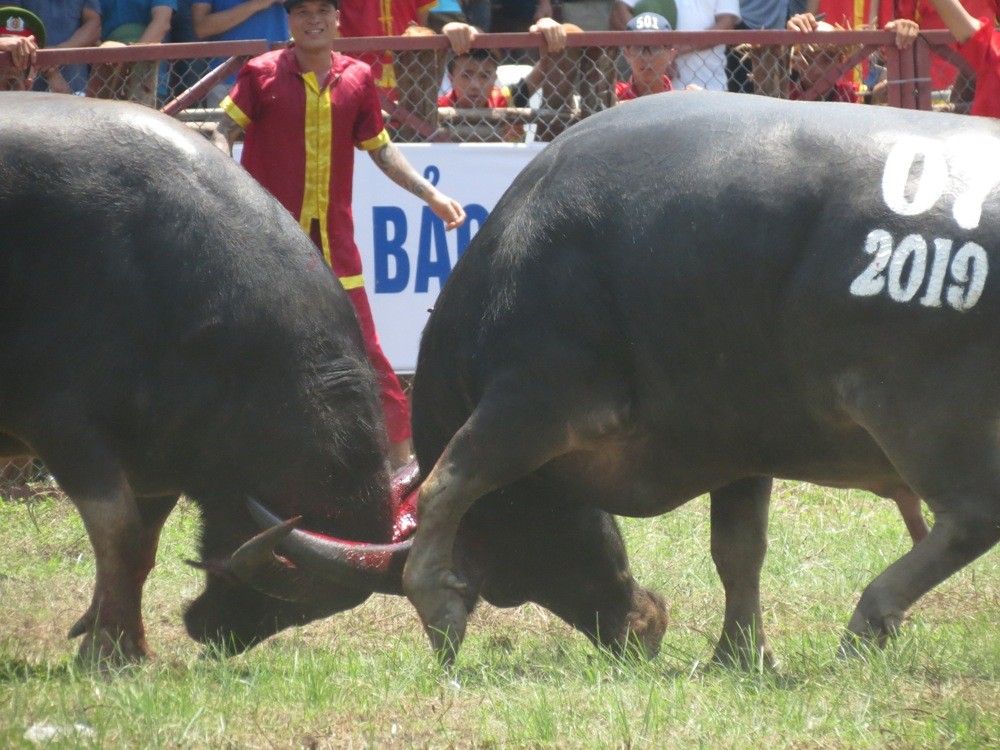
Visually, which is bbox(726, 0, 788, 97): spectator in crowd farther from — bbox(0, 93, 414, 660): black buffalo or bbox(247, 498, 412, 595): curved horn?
bbox(247, 498, 412, 595): curved horn

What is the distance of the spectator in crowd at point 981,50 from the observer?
597 centimetres

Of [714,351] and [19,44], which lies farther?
[19,44]

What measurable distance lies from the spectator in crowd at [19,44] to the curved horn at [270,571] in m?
3.27

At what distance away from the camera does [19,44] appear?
22.9 ft

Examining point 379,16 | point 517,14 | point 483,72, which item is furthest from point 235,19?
point 517,14

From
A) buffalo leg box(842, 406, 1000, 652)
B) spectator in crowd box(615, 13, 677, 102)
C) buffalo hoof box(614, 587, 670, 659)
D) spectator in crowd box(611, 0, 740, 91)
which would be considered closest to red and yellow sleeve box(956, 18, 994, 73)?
spectator in crowd box(615, 13, 677, 102)

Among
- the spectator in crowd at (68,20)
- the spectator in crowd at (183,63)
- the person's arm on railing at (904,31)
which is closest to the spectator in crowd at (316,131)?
the spectator in crowd at (183,63)

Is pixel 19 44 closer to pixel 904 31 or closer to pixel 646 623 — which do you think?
pixel 646 623

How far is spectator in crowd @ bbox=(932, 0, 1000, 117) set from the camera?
597 centimetres

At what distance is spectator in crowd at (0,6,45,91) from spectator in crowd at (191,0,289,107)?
1.19 meters

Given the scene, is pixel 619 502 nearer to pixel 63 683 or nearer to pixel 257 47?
pixel 63 683

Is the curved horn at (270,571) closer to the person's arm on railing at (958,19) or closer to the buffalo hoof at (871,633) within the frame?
the buffalo hoof at (871,633)

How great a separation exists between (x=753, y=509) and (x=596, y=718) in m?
1.56

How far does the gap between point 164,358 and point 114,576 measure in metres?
0.74
